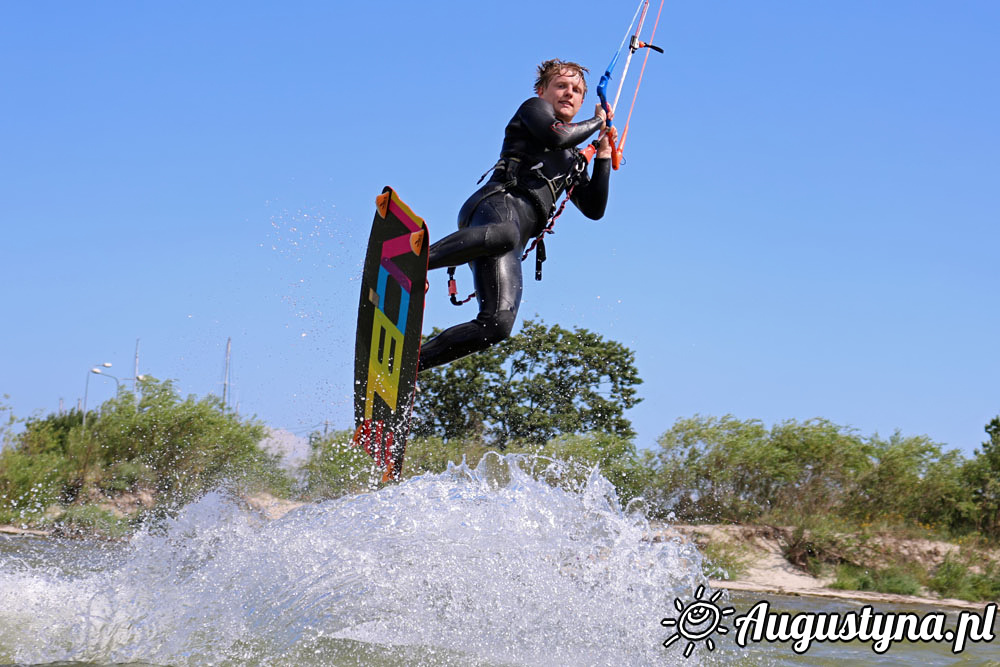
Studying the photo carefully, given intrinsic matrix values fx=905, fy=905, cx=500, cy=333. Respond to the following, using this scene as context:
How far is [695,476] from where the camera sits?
48.3 feet

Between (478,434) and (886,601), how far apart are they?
863cm

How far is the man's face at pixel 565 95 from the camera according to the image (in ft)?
17.3

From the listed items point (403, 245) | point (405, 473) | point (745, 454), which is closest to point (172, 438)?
point (405, 473)

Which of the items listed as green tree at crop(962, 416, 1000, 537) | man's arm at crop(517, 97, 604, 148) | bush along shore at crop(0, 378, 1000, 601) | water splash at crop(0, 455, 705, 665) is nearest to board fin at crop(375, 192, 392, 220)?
man's arm at crop(517, 97, 604, 148)

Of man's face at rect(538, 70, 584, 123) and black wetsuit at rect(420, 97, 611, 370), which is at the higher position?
man's face at rect(538, 70, 584, 123)

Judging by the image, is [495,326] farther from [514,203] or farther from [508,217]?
[514,203]

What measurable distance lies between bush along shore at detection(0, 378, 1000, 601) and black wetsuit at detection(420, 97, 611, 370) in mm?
8438

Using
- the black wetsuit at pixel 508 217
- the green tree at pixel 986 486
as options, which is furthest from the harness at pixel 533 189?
the green tree at pixel 986 486

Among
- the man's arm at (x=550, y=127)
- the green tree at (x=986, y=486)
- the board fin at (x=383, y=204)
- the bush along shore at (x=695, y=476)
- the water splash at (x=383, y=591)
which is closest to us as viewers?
the water splash at (x=383, y=591)

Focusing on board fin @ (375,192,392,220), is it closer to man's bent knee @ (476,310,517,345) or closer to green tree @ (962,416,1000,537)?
man's bent knee @ (476,310,517,345)

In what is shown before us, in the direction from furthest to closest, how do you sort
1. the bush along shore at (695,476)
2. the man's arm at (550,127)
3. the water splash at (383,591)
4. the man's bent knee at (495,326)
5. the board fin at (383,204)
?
1. the bush along shore at (695,476)
2. the board fin at (383,204)
3. the man's arm at (550,127)
4. the man's bent knee at (495,326)
5. the water splash at (383,591)

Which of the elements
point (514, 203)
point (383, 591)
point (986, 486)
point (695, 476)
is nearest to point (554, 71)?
point (514, 203)

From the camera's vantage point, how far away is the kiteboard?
16.2 feet

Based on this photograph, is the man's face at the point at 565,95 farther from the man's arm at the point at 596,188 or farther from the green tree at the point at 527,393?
the green tree at the point at 527,393
